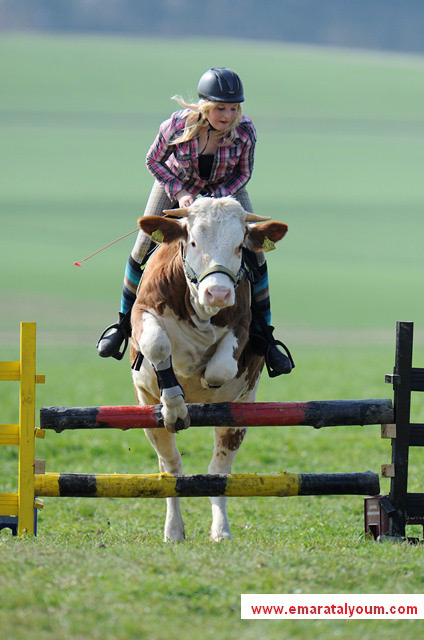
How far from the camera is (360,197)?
95.6m

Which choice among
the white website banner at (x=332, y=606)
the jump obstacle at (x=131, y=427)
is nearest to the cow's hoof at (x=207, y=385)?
the jump obstacle at (x=131, y=427)

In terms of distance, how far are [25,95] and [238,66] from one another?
19.9 m

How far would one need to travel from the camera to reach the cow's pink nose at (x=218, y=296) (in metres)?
7.23

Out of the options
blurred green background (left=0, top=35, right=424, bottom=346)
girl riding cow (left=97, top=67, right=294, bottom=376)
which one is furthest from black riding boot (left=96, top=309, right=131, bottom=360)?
blurred green background (left=0, top=35, right=424, bottom=346)

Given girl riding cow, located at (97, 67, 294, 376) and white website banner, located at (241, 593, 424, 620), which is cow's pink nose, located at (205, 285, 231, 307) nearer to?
girl riding cow, located at (97, 67, 294, 376)

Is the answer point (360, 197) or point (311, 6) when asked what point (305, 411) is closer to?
point (360, 197)

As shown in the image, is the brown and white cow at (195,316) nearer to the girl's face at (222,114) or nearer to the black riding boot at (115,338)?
the black riding boot at (115,338)

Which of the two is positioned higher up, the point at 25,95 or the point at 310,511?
the point at 25,95

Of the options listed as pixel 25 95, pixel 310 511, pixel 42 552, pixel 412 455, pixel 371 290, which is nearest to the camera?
pixel 42 552

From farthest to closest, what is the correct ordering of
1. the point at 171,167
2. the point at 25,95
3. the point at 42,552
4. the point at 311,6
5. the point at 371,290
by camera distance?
the point at 311,6
the point at 25,95
the point at 371,290
the point at 171,167
the point at 42,552

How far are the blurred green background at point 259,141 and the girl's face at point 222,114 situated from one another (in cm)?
6650

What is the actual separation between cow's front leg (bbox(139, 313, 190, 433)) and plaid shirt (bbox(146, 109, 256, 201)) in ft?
4.16

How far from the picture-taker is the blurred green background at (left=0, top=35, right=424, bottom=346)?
8231 centimetres

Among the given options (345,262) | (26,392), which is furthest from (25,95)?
(26,392)
